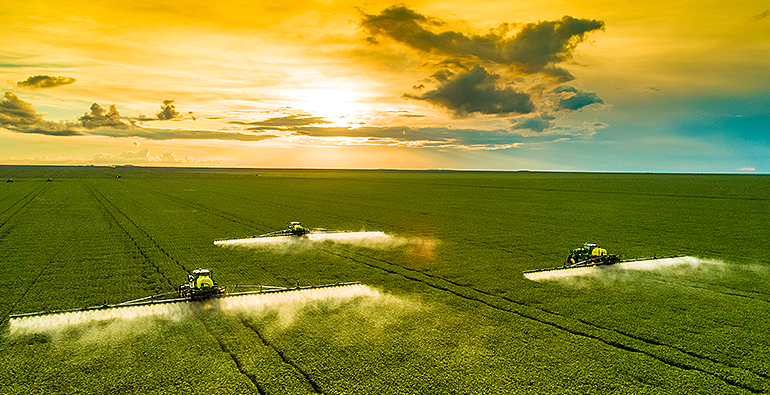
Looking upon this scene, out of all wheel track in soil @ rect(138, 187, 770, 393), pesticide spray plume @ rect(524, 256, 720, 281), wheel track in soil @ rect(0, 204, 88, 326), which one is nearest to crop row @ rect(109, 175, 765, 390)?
wheel track in soil @ rect(138, 187, 770, 393)

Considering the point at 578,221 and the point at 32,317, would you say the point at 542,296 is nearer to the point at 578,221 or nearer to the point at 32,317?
the point at 32,317

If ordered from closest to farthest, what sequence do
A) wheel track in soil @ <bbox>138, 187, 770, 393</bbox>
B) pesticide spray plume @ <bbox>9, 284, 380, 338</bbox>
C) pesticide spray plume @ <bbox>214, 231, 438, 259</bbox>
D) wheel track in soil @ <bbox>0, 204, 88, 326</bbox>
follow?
wheel track in soil @ <bbox>138, 187, 770, 393</bbox>, pesticide spray plume @ <bbox>9, 284, 380, 338</bbox>, wheel track in soil @ <bbox>0, 204, 88, 326</bbox>, pesticide spray plume @ <bbox>214, 231, 438, 259</bbox>

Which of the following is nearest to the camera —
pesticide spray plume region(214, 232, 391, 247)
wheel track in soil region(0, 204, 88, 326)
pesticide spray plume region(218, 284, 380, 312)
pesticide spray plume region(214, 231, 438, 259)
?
wheel track in soil region(0, 204, 88, 326)

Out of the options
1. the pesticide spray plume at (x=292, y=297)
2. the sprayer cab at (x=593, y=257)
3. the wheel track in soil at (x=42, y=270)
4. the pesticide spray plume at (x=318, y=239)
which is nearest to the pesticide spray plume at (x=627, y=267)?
the sprayer cab at (x=593, y=257)

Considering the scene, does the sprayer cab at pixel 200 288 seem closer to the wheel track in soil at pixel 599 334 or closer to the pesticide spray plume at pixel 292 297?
the pesticide spray plume at pixel 292 297

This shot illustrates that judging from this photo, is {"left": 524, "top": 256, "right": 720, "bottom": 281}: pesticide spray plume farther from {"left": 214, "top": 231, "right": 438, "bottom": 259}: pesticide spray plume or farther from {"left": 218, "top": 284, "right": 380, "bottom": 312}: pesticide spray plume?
{"left": 218, "top": 284, "right": 380, "bottom": 312}: pesticide spray plume

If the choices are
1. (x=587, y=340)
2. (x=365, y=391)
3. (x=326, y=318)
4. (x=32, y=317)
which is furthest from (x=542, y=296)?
(x=32, y=317)

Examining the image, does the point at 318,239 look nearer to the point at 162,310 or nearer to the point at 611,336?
the point at 162,310

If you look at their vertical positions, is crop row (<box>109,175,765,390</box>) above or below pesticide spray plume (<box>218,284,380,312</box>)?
above
